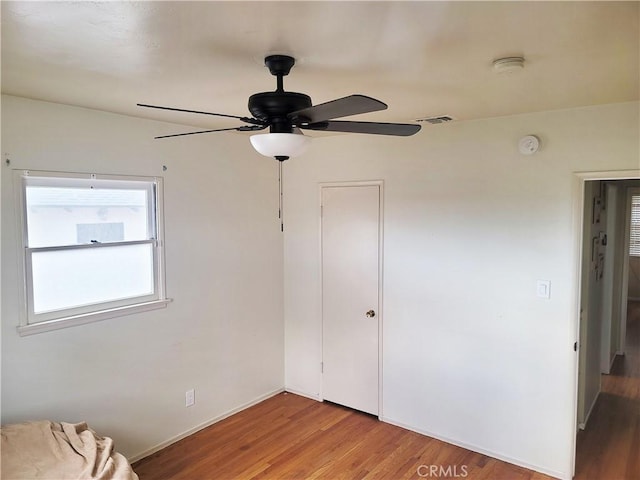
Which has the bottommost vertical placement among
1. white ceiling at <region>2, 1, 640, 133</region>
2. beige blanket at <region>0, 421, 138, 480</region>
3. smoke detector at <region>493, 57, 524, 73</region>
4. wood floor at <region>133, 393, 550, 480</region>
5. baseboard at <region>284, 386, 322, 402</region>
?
wood floor at <region>133, 393, 550, 480</region>

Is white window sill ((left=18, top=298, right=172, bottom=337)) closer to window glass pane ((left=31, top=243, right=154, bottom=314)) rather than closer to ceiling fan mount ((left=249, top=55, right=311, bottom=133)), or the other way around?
window glass pane ((left=31, top=243, right=154, bottom=314))

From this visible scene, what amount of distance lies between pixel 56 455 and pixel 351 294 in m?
2.45

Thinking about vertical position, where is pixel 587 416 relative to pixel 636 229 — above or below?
below

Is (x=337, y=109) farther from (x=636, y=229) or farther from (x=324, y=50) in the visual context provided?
(x=636, y=229)

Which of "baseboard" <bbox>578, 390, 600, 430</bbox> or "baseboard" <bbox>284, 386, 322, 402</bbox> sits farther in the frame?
"baseboard" <bbox>284, 386, 322, 402</bbox>

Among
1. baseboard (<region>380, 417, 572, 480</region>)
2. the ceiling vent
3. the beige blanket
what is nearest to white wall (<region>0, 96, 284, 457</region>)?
the beige blanket

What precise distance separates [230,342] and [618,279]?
441 cm

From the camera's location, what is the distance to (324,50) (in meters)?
1.78

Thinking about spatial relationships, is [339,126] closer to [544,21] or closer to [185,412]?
[544,21]

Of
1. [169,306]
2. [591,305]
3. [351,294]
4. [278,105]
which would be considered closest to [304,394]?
[351,294]

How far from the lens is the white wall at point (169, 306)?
2.65 meters

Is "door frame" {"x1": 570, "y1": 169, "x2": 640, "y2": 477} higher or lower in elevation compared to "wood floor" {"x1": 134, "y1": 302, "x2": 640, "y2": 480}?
higher

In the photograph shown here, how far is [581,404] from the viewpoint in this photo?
3.66 meters

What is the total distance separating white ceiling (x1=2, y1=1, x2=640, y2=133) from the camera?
1439mm
